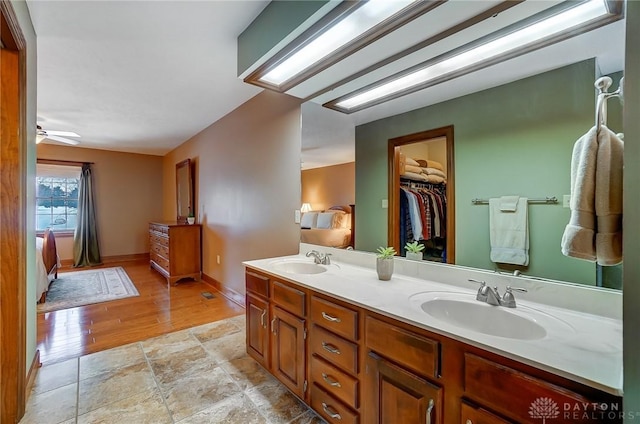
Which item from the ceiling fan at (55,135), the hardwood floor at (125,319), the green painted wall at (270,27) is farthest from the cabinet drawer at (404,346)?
the ceiling fan at (55,135)

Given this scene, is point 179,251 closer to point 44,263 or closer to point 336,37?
point 44,263

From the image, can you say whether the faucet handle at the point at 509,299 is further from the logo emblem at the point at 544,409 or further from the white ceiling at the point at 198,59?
the white ceiling at the point at 198,59

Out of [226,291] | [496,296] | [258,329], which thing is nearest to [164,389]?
[258,329]

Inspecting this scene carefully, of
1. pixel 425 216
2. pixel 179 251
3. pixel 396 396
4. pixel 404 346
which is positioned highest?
pixel 425 216

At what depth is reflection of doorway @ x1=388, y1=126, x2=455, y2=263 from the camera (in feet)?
5.17

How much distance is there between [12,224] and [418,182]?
2.26 metres

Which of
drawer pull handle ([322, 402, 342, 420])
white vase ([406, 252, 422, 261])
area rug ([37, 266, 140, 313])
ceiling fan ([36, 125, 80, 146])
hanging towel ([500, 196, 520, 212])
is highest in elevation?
ceiling fan ([36, 125, 80, 146])

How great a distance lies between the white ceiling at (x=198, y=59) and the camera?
130 centimetres

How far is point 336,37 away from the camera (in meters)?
1.60

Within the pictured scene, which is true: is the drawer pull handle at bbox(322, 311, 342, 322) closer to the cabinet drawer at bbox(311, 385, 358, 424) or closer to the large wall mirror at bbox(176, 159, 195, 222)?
the cabinet drawer at bbox(311, 385, 358, 424)

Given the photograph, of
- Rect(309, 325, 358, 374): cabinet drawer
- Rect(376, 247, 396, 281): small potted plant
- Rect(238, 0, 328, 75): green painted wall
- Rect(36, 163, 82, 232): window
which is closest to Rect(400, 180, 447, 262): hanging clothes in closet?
Rect(376, 247, 396, 281): small potted plant

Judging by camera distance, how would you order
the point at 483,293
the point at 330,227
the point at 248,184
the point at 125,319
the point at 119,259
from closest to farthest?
1. the point at 483,293
2. the point at 330,227
3. the point at 125,319
4. the point at 248,184
5. the point at 119,259

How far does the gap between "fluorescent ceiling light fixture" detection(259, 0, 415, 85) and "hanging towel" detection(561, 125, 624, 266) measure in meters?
0.94

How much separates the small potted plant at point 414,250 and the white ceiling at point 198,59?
815 mm
